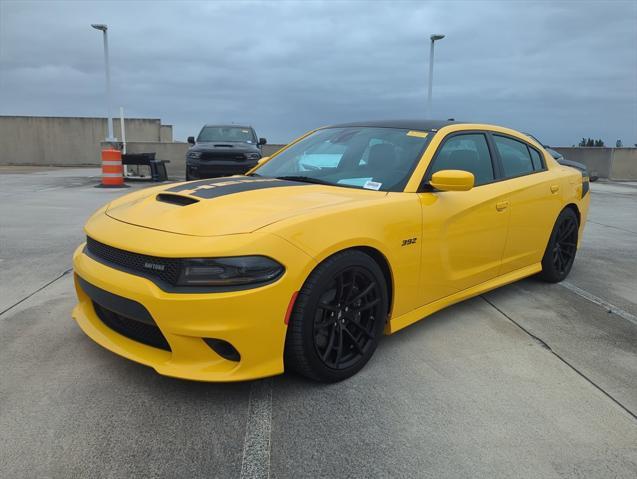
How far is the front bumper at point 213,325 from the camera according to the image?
7.28 ft

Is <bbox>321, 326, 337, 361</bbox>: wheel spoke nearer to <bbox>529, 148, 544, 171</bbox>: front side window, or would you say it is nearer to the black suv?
<bbox>529, 148, 544, 171</bbox>: front side window

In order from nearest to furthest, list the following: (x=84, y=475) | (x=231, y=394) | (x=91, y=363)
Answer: (x=84, y=475), (x=231, y=394), (x=91, y=363)

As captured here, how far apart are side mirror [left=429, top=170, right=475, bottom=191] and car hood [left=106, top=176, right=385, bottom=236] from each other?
1.22 ft

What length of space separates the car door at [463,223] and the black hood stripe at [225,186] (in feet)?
3.00

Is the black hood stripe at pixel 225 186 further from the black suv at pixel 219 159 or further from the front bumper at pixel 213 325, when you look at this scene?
the black suv at pixel 219 159

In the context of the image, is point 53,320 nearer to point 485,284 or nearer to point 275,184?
point 275,184

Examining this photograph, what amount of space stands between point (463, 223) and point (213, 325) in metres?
1.90

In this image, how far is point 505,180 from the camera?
387cm

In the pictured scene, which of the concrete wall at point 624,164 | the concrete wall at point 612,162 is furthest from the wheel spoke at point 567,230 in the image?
the concrete wall at point 624,164

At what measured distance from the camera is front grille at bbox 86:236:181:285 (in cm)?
228

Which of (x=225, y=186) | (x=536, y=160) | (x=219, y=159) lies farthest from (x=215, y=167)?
(x=225, y=186)

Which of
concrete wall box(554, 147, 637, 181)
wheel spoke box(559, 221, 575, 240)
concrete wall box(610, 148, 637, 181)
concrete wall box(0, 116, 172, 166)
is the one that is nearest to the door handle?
wheel spoke box(559, 221, 575, 240)

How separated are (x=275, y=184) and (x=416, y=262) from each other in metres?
1.03

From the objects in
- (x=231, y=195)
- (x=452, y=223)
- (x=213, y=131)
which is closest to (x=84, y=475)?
(x=231, y=195)
